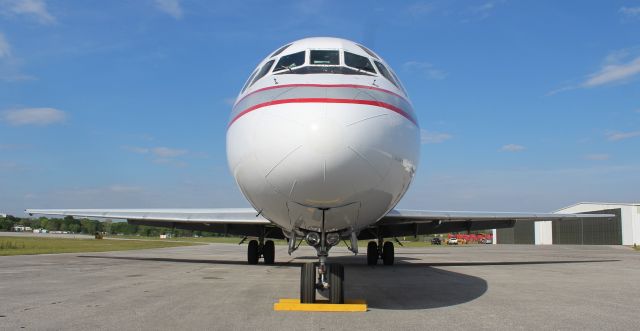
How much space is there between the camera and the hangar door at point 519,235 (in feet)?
217

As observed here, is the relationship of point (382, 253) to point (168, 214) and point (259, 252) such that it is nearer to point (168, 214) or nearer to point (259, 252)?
point (259, 252)

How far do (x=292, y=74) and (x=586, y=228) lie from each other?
57.9 meters

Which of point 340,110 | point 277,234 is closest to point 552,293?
point 340,110

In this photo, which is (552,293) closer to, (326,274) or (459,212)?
(326,274)

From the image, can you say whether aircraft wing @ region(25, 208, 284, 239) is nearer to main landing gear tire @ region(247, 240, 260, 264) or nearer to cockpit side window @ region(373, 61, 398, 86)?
main landing gear tire @ region(247, 240, 260, 264)

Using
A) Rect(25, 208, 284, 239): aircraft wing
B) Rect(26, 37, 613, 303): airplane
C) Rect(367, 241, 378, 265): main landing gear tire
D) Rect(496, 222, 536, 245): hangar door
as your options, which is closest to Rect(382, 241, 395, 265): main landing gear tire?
Rect(367, 241, 378, 265): main landing gear tire

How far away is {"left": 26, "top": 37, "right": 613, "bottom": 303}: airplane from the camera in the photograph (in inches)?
191

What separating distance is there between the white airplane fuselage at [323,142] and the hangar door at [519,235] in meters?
65.7

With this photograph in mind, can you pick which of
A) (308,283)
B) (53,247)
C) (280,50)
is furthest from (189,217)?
(53,247)

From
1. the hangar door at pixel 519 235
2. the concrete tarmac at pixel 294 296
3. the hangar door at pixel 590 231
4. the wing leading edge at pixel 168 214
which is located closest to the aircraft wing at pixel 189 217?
the wing leading edge at pixel 168 214

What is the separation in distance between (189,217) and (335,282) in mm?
9380

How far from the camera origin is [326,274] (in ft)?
21.5

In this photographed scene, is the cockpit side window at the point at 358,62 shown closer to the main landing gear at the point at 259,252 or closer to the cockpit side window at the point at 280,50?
the cockpit side window at the point at 280,50

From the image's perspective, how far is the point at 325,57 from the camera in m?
5.99
